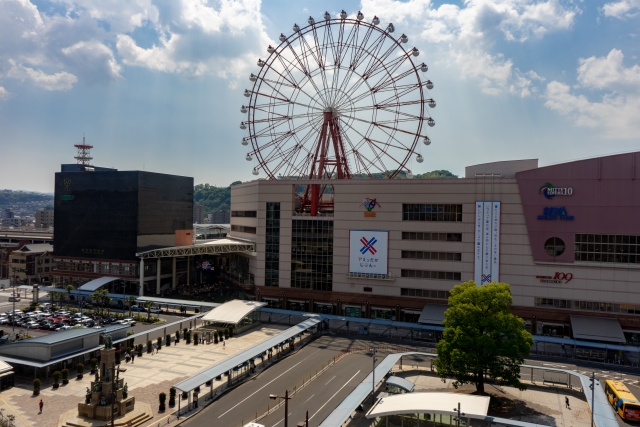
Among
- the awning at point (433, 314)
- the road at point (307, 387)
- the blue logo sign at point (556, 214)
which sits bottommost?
the road at point (307, 387)

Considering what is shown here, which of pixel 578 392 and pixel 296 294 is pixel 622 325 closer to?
pixel 578 392

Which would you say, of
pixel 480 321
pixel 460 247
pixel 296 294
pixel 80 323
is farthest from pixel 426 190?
pixel 80 323

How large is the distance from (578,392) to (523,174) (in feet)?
96.6

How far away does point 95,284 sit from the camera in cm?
8344

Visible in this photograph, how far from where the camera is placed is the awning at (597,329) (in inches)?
2092

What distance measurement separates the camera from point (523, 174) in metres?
60.7

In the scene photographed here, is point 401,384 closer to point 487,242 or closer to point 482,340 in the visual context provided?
point 482,340

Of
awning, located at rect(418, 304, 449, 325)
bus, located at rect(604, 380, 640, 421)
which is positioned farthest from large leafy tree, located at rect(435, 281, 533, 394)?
awning, located at rect(418, 304, 449, 325)

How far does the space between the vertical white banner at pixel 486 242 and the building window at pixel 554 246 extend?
22.9 ft

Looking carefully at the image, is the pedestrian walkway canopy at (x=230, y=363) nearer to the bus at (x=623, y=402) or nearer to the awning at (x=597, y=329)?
the bus at (x=623, y=402)

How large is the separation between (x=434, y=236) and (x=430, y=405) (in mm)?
36762

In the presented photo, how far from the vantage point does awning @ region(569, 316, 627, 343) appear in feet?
174

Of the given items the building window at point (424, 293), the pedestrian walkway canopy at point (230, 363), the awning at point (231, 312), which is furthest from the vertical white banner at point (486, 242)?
the awning at point (231, 312)

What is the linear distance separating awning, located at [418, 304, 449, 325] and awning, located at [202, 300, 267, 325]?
22190 millimetres
